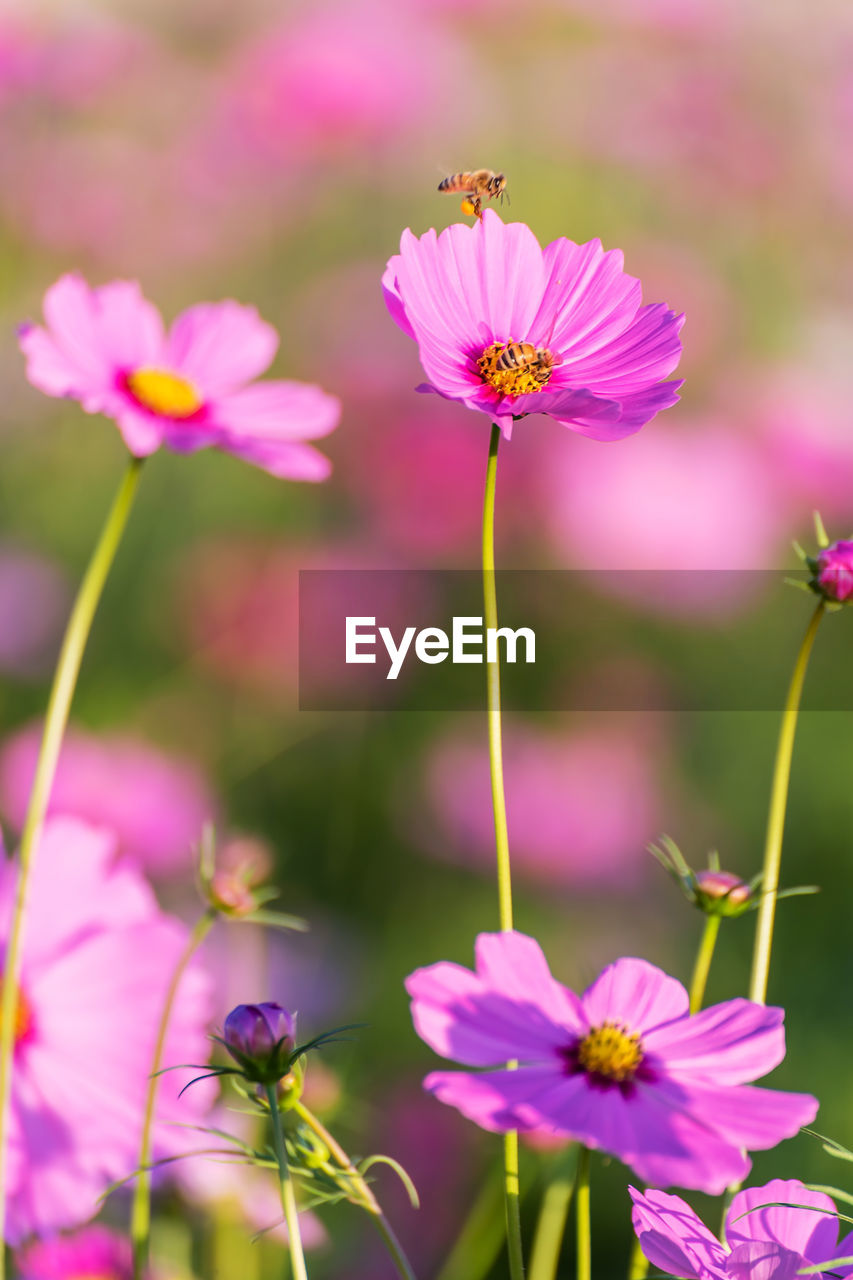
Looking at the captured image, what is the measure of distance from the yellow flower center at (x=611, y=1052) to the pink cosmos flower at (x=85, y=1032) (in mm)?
144

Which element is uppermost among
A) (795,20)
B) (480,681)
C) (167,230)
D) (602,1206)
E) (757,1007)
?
(795,20)

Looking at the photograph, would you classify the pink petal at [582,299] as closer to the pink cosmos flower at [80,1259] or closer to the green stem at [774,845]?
the green stem at [774,845]

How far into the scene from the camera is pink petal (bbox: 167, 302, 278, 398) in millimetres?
409

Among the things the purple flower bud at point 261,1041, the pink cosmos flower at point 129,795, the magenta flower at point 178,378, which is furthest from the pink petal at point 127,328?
the pink cosmos flower at point 129,795

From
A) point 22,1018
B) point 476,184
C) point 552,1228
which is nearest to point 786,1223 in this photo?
point 552,1228

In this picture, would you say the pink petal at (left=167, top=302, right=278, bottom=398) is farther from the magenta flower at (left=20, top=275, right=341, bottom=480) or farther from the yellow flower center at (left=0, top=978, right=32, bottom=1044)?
the yellow flower center at (left=0, top=978, right=32, bottom=1044)

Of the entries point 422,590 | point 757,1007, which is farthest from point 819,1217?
point 422,590

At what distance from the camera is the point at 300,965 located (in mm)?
942

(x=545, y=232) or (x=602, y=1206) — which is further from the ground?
(x=545, y=232)

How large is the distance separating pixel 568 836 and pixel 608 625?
0.32 metres

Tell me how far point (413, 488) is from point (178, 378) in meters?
0.79

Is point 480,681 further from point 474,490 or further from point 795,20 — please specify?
point 795,20

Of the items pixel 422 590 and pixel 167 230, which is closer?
pixel 422 590

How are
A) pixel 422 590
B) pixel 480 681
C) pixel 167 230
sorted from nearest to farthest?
1. pixel 422 590
2. pixel 480 681
3. pixel 167 230
